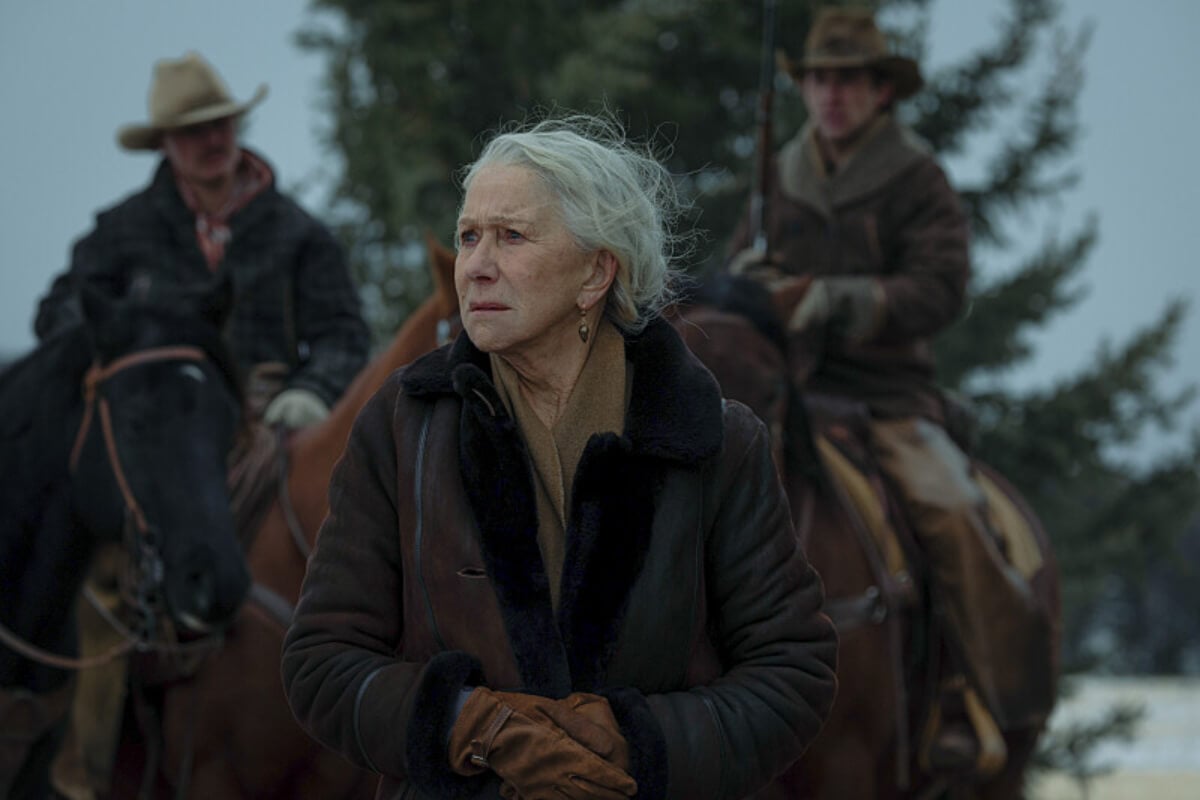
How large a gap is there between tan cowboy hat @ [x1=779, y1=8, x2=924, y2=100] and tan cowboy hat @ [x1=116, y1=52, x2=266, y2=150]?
220 cm

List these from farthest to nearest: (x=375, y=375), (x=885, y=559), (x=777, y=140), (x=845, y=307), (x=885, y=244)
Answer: (x=777, y=140) < (x=885, y=244) < (x=845, y=307) < (x=885, y=559) < (x=375, y=375)

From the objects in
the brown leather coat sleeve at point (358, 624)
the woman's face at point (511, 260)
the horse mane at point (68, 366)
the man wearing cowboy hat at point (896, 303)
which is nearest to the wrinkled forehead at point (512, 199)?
the woman's face at point (511, 260)

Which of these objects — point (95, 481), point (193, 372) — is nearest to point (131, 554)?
point (95, 481)

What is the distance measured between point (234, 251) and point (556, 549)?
353 cm

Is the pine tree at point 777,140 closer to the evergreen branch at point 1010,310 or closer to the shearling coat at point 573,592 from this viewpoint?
the evergreen branch at point 1010,310

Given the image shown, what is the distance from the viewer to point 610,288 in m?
2.69

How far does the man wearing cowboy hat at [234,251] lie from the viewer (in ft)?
19.0

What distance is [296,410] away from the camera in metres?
5.50

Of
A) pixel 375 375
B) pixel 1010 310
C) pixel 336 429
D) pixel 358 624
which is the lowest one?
pixel 1010 310

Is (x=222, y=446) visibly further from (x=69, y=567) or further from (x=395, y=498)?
(x=395, y=498)

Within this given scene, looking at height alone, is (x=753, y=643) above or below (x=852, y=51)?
above

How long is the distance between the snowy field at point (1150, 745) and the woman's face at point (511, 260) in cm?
1112

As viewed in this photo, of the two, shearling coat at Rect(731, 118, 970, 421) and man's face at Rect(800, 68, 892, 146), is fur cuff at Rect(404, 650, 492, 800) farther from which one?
man's face at Rect(800, 68, 892, 146)

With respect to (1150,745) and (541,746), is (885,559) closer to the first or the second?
(541,746)
